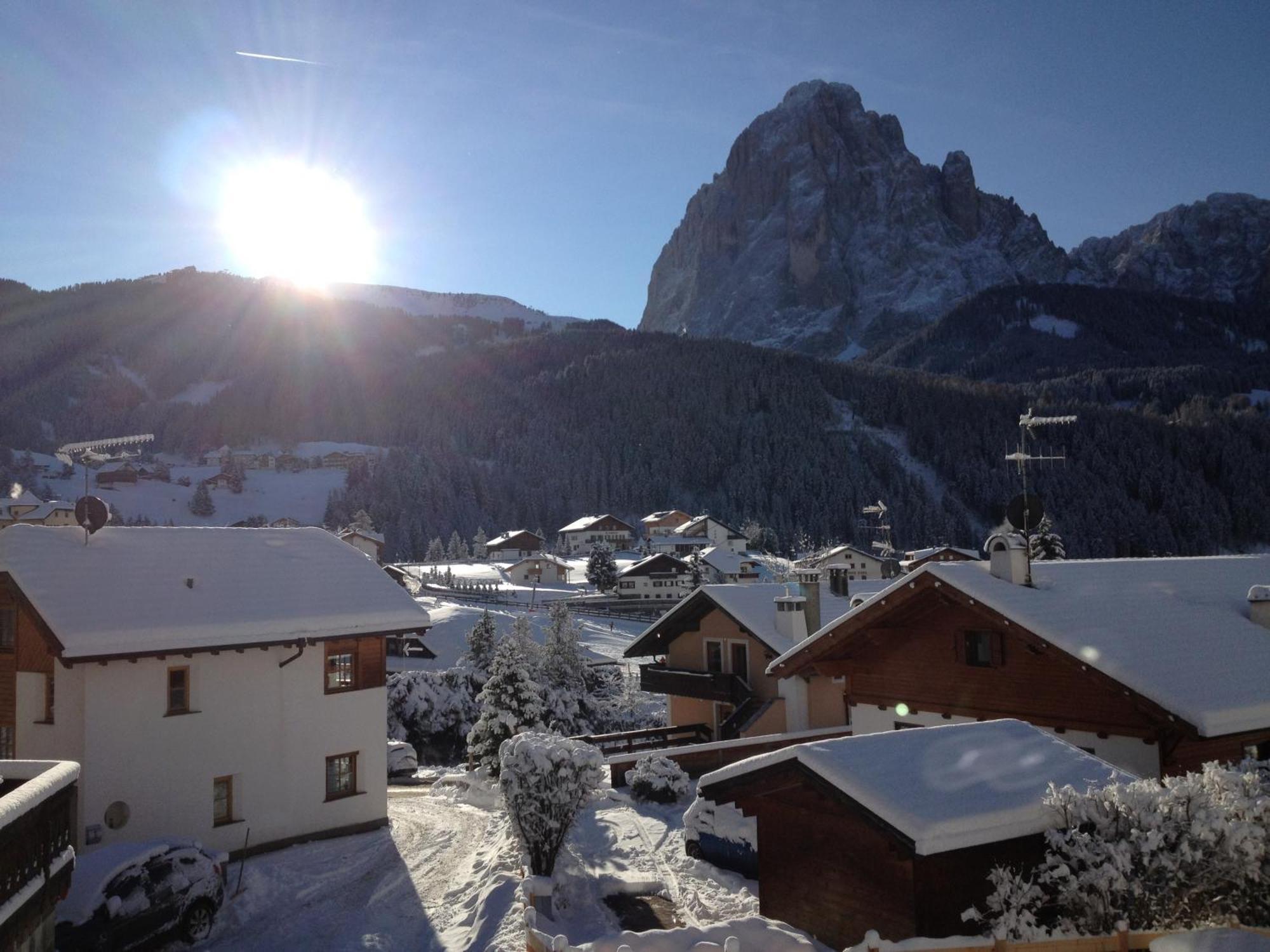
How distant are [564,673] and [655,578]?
40.4 meters

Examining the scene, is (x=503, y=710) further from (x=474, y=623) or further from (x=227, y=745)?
(x=474, y=623)

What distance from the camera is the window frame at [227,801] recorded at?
58.1 ft

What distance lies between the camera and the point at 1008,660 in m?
15.0

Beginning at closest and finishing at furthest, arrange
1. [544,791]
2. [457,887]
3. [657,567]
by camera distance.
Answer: [544,791] → [457,887] → [657,567]

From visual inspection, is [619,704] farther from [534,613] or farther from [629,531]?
[629,531]

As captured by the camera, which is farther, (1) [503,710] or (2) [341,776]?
(1) [503,710]

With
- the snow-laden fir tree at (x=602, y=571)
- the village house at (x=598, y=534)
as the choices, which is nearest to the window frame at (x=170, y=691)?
the snow-laden fir tree at (x=602, y=571)

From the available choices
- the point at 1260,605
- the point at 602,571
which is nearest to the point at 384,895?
the point at 1260,605

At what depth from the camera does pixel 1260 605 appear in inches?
617

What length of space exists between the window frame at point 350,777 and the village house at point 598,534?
11055 centimetres

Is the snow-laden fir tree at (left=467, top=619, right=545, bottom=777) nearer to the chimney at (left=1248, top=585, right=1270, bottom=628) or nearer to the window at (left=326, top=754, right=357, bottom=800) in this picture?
the window at (left=326, top=754, right=357, bottom=800)

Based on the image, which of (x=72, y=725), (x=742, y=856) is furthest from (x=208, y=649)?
(x=742, y=856)

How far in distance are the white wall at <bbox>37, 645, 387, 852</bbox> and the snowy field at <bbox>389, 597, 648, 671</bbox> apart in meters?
31.5

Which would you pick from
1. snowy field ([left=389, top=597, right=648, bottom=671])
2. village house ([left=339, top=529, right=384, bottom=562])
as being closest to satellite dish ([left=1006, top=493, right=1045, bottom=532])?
snowy field ([left=389, top=597, right=648, bottom=671])
